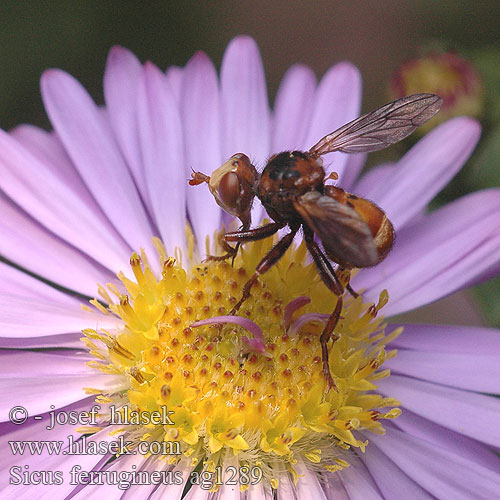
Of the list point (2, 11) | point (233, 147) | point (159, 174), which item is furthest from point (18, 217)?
point (2, 11)

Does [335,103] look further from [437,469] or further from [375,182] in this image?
[437,469]

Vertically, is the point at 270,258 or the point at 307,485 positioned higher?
the point at 270,258

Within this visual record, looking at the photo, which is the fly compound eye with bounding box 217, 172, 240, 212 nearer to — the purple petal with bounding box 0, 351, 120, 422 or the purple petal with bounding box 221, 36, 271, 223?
the purple petal with bounding box 0, 351, 120, 422

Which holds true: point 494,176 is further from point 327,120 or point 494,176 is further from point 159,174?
point 159,174

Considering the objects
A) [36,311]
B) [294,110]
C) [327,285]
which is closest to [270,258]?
[327,285]

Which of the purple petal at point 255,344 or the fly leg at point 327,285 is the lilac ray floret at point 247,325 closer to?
the purple petal at point 255,344

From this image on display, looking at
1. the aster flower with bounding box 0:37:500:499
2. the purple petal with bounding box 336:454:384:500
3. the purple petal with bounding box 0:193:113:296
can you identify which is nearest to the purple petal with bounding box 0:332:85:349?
the aster flower with bounding box 0:37:500:499
